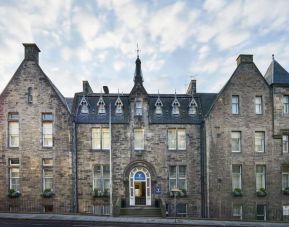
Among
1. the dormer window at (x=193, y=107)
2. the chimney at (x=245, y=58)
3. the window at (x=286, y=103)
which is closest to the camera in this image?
the window at (x=286, y=103)

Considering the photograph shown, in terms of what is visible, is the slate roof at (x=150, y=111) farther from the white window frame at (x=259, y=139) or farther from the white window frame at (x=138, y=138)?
the white window frame at (x=259, y=139)

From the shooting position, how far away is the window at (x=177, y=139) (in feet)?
88.8

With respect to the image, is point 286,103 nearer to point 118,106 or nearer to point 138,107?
point 138,107

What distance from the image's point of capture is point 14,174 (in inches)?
1011

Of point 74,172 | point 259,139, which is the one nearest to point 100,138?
point 74,172

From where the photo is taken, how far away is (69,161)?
25734 millimetres

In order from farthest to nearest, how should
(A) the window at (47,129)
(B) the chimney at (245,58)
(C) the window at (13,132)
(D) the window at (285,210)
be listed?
(B) the chimney at (245,58)
(A) the window at (47,129)
(C) the window at (13,132)
(D) the window at (285,210)

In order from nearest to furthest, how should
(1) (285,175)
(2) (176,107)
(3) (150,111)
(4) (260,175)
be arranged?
1. (4) (260,175)
2. (1) (285,175)
3. (3) (150,111)
4. (2) (176,107)

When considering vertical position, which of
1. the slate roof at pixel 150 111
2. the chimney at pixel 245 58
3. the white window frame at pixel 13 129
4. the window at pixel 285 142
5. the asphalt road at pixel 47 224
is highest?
the chimney at pixel 245 58

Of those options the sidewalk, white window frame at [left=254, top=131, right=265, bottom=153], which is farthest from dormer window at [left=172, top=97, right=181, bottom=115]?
the sidewalk

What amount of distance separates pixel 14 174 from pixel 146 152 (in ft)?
41.7

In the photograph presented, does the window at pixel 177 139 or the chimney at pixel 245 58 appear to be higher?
the chimney at pixel 245 58

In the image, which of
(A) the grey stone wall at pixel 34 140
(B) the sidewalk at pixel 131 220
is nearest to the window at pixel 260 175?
(B) the sidewalk at pixel 131 220

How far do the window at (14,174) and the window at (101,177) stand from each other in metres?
7.17
